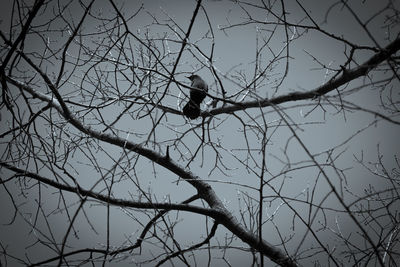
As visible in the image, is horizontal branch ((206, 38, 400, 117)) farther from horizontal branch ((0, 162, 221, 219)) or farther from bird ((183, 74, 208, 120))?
horizontal branch ((0, 162, 221, 219))

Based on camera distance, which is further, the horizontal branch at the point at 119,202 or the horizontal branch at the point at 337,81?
the horizontal branch at the point at 119,202

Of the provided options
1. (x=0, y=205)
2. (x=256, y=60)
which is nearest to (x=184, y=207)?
(x=256, y=60)

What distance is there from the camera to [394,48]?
133 centimetres

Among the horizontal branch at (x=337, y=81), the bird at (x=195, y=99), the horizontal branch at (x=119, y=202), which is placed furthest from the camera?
the bird at (x=195, y=99)

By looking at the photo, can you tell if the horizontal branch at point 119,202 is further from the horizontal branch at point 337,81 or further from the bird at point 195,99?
the horizontal branch at point 337,81

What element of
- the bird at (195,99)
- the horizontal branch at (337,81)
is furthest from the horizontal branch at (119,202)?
the horizontal branch at (337,81)

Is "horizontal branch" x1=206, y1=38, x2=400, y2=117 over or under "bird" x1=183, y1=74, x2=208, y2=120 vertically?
under

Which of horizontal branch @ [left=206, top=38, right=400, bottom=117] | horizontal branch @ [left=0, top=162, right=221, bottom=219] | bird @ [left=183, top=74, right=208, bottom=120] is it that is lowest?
horizontal branch @ [left=0, top=162, right=221, bottom=219]

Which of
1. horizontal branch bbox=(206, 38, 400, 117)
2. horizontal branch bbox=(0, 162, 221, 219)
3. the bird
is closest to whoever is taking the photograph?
horizontal branch bbox=(206, 38, 400, 117)

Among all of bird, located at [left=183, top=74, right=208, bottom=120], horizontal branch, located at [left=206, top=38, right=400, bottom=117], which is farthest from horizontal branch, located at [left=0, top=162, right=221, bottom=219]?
horizontal branch, located at [left=206, top=38, right=400, bottom=117]

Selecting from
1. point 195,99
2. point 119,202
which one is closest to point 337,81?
point 119,202

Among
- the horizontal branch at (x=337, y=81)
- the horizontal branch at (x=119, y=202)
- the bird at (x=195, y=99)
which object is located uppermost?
the bird at (x=195, y=99)

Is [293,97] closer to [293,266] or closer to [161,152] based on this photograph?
[293,266]

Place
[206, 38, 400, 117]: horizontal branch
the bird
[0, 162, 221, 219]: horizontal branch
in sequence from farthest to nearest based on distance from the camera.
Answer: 1. the bird
2. [0, 162, 221, 219]: horizontal branch
3. [206, 38, 400, 117]: horizontal branch
